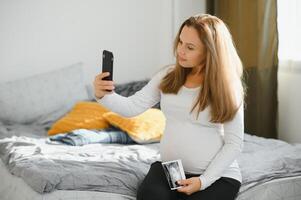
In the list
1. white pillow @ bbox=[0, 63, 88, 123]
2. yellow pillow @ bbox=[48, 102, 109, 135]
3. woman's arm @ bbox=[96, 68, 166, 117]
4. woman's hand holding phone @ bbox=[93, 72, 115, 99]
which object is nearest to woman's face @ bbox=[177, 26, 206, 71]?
woman's arm @ bbox=[96, 68, 166, 117]

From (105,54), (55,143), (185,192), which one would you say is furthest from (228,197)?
(55,143)

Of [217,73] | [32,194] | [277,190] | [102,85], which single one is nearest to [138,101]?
[102,85]

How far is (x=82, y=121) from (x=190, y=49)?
4.31ft

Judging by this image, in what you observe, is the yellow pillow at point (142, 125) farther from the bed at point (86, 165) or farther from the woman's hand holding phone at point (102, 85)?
the woman's hand holding phone at point (102, 85)

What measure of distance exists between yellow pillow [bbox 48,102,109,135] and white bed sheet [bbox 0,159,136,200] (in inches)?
30.0

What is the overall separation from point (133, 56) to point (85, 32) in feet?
1.37

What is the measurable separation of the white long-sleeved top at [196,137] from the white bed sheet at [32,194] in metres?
0.28

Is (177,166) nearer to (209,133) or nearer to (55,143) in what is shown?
(209,133)

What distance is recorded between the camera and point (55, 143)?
3.09m

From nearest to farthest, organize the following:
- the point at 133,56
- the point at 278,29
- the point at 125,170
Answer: the point at 125,170
the point at 278,29
the point at 133,56

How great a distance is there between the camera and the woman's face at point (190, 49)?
7.20 ft

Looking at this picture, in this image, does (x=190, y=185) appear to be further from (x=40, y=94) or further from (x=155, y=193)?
(x=40, y=94)

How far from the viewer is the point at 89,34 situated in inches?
159

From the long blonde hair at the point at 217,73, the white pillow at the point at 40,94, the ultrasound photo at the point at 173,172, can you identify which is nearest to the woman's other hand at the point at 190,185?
the ultrasound photo at the point at 173,172
